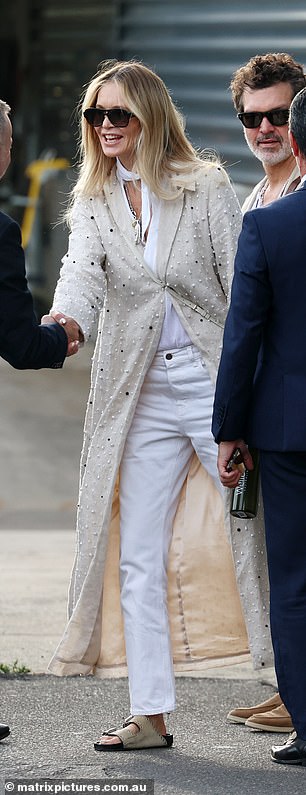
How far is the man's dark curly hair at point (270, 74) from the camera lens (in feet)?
14.8

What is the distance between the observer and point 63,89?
1305 centimetres

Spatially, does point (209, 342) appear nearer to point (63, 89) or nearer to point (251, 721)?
point (251, 721)

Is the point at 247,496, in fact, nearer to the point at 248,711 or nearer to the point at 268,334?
the point at 268,334

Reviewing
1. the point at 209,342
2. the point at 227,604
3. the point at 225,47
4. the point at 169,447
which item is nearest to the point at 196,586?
the point at 227,604

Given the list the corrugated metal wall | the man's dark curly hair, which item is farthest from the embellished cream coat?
the corrugated metal wall

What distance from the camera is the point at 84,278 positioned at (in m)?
4.21

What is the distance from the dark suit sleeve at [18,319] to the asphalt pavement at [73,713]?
1.07m

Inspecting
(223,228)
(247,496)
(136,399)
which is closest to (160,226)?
(223,228)

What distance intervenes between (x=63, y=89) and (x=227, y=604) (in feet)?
30.5

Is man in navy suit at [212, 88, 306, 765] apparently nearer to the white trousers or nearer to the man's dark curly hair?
the white trousers

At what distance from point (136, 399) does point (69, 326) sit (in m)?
0.28

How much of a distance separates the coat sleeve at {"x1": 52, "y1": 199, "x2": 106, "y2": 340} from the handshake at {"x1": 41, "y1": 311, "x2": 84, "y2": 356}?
0.06ft

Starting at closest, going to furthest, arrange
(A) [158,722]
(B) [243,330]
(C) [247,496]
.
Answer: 1. (B) [243,330]
2. (C) [247,496]
3. (A) [158,722]

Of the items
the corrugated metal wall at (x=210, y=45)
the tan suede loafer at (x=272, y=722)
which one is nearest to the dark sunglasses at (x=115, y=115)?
the tan suede loafer at (x=272, y=722)
